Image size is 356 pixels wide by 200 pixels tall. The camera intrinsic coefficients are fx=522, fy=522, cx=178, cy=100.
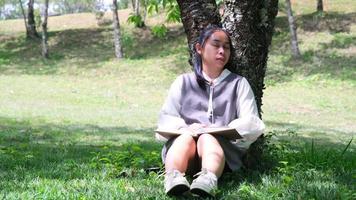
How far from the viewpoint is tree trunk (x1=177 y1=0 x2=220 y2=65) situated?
16.7 ft

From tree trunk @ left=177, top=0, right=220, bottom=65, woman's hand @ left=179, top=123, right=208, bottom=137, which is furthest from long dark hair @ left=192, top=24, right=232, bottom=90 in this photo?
woman's hand @ left=179, top=123, right=208, bottom=137

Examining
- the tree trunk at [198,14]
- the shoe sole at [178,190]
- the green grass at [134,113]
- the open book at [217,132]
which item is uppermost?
the tree trunk at [198,14]

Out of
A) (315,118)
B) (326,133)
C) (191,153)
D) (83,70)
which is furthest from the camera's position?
(83,70)

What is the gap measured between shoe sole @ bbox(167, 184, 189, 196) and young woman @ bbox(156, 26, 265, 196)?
34 cm

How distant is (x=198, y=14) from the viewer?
200 inches

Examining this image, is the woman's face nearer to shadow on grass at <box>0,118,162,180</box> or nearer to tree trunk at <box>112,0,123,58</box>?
shadow on grass at <box>0,118,162,180</box>

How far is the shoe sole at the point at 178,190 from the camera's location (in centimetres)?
383

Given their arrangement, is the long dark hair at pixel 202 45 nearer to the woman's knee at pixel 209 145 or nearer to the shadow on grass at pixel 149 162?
the woman's knee at pixel 209 145

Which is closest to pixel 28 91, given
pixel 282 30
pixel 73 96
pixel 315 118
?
pixel 73 96

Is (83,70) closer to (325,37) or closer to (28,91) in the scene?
(28,91)

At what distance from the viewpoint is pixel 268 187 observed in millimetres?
4094

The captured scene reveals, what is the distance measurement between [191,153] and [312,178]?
1055mm

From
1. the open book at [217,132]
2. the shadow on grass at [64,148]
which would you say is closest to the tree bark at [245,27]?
the open book at [217,132]

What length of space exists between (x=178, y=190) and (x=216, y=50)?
4.96 feet
